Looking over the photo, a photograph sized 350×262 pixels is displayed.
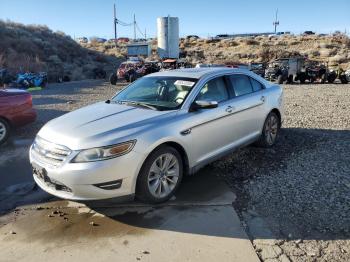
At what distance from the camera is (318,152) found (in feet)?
21.5

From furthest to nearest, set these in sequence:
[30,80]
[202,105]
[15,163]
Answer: [30,80], [15,163], [202,105]

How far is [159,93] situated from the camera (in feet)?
17.8

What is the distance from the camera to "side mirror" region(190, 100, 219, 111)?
4898 millimetres

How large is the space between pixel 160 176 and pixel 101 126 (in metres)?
0.90

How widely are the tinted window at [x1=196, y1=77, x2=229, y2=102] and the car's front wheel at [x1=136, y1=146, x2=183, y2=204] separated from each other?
1008 mm

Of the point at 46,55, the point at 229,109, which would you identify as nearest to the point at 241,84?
the point at 229,109

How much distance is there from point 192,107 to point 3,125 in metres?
4.58

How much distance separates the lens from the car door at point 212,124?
4934mm

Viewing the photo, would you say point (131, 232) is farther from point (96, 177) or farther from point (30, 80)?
point (30, 80)

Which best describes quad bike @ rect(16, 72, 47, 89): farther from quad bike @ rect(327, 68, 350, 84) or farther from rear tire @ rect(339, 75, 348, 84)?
rear tire @ rect(339, 75, 348, 84)

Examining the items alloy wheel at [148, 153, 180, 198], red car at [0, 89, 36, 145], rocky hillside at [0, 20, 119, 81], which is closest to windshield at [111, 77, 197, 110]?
alloy wheel at [148, 153, 180, 198]

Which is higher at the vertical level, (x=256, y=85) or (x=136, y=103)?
(x=256, y=85)

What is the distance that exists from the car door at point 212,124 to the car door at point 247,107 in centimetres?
17

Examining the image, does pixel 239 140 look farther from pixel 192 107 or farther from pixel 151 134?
pixel 151 134
